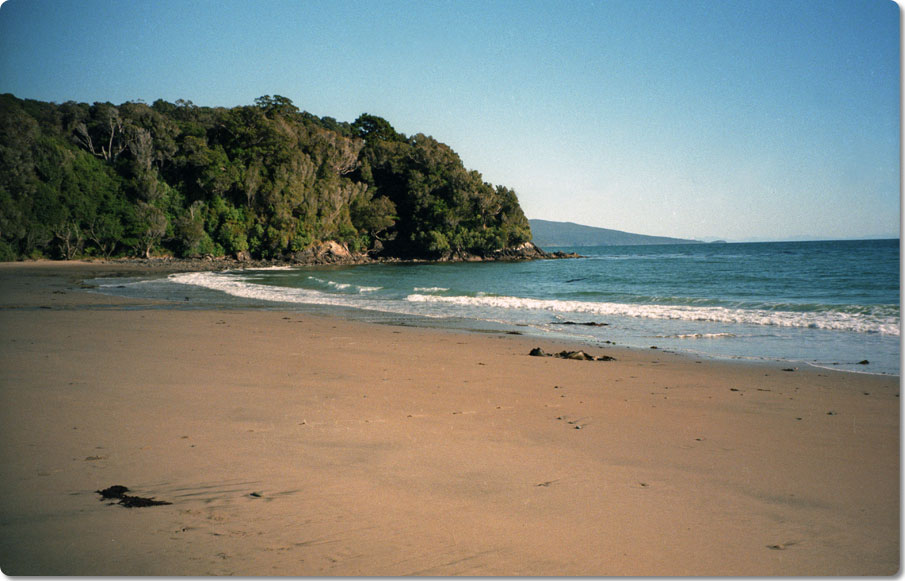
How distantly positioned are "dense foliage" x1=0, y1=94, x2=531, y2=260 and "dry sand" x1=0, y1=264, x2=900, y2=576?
33.5m

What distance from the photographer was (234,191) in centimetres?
5753

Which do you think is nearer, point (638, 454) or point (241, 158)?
point (638, 454)

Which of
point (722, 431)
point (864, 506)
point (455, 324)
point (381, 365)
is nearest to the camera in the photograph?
point (864, 506)

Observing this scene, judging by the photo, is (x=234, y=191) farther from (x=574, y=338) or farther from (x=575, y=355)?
(x=575, y=355)

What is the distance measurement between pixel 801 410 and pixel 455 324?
9013mm

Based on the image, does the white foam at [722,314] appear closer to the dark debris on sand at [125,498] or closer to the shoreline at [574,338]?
the shoreline at [574,338]

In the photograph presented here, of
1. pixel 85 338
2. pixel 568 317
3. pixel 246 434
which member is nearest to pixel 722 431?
pixel 246 434

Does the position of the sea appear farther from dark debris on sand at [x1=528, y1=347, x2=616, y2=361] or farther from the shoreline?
dark debris on sand at [x1=528, y1=347, x2=616, y2=361]

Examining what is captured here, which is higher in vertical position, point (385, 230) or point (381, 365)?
point (385, 230)

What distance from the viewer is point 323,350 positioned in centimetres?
894

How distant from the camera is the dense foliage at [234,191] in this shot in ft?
147

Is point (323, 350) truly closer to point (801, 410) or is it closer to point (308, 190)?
point (801, 410)

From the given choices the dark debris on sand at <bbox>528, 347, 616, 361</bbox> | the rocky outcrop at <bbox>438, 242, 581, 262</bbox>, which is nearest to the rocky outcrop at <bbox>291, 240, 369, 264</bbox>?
the rocky outcrop at <bbox>438, 242, 581, 262</bbox>

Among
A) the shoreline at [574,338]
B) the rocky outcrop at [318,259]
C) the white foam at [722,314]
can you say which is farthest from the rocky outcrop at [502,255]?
the shoreline at [574,338]
